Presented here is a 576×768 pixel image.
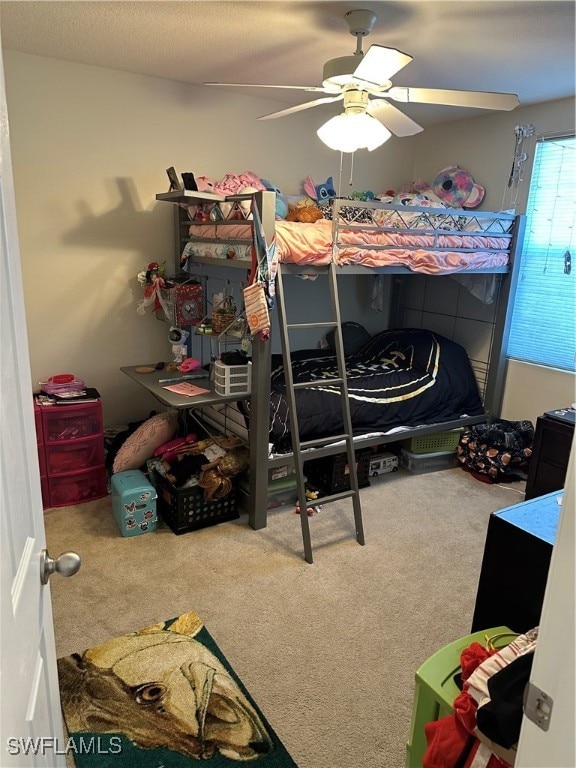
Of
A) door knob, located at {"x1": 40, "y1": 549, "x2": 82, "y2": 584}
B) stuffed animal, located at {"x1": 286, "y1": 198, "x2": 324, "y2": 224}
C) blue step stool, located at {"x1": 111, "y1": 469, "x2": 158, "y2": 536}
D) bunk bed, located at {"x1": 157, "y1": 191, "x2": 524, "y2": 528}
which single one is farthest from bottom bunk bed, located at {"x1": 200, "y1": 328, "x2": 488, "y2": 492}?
door knob, located at {"x1": 40, "y1": 549, "x2": 82, "y2": 584}

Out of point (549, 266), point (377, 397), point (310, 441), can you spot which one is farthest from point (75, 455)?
point (549, 266)

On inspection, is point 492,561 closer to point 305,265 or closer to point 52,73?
point 305,265

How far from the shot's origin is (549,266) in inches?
155

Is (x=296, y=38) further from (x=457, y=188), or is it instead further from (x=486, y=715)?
(x=486, y=715)

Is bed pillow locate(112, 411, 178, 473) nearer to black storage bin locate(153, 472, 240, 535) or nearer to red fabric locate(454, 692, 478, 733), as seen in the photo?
black storage bin locate(153, 472, 240, 535)

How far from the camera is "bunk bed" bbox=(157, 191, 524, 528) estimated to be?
2955 mm

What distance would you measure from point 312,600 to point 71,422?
5.94 feet

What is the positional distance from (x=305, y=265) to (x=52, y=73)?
1996 millimetres

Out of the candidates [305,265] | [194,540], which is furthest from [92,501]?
[305,265]

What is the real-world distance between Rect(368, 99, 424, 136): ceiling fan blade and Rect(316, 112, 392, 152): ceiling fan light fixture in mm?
156

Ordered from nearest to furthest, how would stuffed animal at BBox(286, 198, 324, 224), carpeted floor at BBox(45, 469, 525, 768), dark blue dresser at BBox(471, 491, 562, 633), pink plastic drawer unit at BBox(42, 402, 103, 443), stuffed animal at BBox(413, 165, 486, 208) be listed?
dark blue dresser at BBox(471, 491, 562, 633) → carpeted floor at BBox(45, 469, 525, 768) → pink plastic drawer unit at BBox(42, 402, 103, 443) → stuffed animal at BBox(286, 198, 324, 224) → stuffed animal at BBox(413, 165, 486, 208)

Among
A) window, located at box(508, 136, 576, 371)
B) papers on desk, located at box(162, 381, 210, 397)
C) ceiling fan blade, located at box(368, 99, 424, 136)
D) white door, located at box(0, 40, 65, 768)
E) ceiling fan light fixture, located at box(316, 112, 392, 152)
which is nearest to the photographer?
white door, located at box(0, 40, 65, 768)

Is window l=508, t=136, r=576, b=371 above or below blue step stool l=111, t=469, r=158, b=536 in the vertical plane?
above

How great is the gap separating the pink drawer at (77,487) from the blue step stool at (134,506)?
13.4 inches
